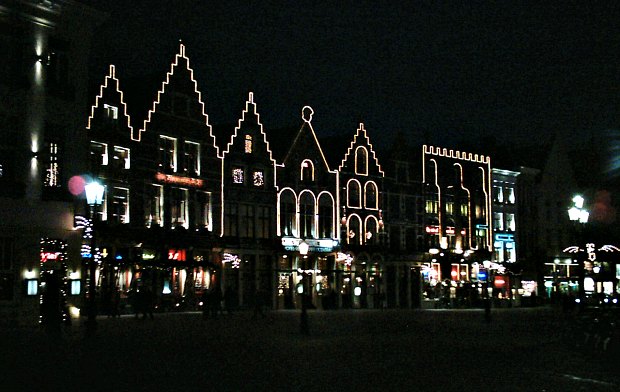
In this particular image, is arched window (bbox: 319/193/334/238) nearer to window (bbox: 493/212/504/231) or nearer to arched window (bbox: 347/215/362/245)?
arched window (bbox: 347/215/362/245)

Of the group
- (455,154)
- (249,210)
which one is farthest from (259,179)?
(455,154)

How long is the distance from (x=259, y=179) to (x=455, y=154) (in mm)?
23879

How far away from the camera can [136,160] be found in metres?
55.4

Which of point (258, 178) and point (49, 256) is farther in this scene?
point (258, 178)

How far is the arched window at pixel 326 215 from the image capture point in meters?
69.1

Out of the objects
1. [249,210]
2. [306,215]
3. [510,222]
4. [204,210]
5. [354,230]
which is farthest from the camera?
[510,222]

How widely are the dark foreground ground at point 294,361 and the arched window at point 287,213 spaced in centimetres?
3140

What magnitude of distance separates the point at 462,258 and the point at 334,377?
63.3 meters

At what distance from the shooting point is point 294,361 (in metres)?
21.4

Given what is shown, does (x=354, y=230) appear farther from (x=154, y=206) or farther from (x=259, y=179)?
(x=154, y=206)

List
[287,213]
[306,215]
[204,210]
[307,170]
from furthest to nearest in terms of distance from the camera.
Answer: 1. [307,170]
2. [306,215]
3. [287,213]
4. [204,210]

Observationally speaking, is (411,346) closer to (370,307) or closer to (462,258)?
(370,307)

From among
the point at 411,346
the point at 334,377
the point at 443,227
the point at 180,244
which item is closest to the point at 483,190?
the point at 443,227

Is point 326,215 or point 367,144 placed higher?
point 367,144
